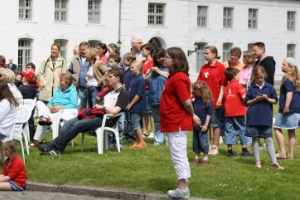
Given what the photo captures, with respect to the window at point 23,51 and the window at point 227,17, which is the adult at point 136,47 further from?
the window at point 227,17

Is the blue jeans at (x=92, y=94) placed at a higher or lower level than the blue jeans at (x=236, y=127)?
higher

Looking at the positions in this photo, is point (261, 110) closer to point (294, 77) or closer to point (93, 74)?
point (294, 77)

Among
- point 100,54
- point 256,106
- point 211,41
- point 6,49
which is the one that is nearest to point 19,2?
point 6,49

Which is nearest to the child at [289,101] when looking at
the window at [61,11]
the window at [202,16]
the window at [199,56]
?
the window at [61,11]

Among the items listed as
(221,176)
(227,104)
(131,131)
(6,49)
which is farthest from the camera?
(6,49)

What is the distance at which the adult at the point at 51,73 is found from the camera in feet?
60.0

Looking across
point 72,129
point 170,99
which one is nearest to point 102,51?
point 72,129

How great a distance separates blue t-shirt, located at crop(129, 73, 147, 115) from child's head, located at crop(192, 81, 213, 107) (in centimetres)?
266

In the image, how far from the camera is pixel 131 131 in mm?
17422

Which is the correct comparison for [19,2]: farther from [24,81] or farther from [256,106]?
[256,106]

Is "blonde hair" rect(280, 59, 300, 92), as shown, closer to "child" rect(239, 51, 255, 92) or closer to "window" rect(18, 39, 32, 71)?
"child" rect(239, 51, 255, 92)

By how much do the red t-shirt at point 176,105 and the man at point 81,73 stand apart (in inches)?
286

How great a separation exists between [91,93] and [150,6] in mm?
35141

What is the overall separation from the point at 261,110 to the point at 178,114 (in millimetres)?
2953
